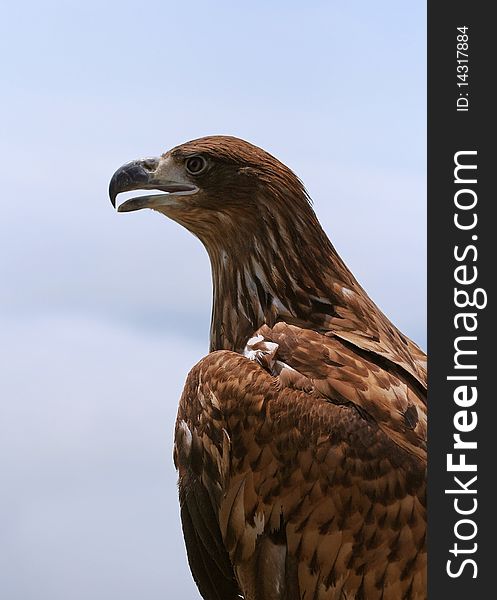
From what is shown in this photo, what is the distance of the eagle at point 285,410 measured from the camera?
780 cm

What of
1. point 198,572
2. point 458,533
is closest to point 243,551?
point 198,572

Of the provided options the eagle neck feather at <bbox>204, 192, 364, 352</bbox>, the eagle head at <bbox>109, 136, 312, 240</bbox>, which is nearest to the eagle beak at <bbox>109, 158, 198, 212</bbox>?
the eagle head at <bbox>109, 136, 312, 240</bbox>

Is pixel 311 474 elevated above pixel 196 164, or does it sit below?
below

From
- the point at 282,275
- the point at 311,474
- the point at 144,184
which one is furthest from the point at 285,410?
the point at 144,184

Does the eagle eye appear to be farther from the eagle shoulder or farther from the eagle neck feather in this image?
the eagle shoulder

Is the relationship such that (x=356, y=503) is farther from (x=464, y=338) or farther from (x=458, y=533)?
(x=464, y=338)

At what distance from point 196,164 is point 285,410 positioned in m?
1.85

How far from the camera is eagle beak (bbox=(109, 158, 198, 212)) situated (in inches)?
355

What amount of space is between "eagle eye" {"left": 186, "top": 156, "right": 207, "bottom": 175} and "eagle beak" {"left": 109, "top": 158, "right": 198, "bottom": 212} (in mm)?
116

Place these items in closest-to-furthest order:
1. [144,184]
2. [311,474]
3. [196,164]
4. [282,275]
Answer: [311,474] < [282,275] < [196,164] < [144,184]

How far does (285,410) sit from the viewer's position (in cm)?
793

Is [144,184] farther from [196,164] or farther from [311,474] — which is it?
[311,474]

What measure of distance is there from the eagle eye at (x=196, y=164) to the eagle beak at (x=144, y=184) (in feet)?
0.38

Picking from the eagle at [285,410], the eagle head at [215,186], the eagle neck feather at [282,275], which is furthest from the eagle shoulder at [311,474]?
the eagle head at [215,186]
